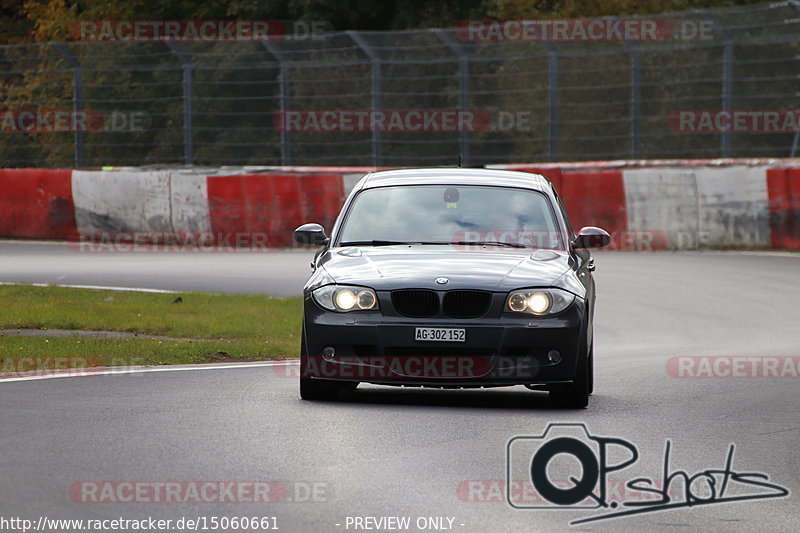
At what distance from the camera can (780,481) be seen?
27.2ft

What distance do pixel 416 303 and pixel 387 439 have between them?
4.69 ft

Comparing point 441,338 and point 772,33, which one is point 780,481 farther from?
point 772,33

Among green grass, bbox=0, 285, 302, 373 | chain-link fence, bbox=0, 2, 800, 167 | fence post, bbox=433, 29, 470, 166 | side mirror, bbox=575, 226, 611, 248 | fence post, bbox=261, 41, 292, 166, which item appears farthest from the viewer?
fence post, bbox=261, 41, 292, 166

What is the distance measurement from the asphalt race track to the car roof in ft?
4.69

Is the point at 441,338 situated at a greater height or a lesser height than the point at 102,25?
lesser

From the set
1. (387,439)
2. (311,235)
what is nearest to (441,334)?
(387,439)

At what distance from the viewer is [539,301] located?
10539mm

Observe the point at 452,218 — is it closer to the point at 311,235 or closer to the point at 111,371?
the point at 311,235

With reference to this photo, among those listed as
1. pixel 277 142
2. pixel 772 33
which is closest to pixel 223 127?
pixel 277 142

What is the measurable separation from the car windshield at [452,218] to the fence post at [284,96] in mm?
17179

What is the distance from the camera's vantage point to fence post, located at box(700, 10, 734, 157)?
25.7 metres

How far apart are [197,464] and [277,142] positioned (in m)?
21.6

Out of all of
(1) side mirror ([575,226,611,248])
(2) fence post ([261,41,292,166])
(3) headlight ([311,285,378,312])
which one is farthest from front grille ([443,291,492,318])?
(2) fence post ([261,41,292,166])

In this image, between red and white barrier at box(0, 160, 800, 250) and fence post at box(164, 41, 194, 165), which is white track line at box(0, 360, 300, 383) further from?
fence post at box(164, 41, 194, 165)
